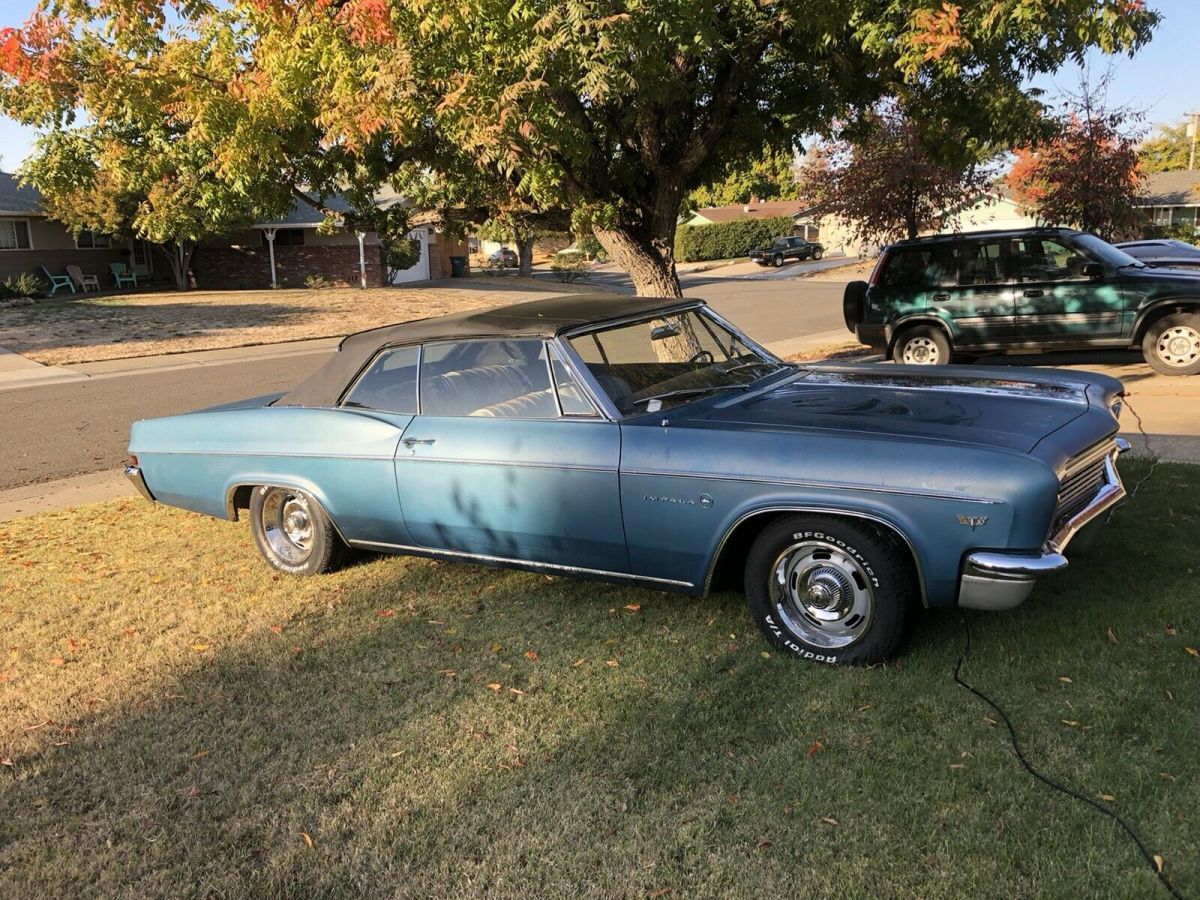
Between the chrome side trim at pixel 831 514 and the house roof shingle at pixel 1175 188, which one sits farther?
the house roof shingle at pixel 1175 188

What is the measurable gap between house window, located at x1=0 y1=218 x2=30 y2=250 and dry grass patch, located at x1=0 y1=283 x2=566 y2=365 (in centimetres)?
264

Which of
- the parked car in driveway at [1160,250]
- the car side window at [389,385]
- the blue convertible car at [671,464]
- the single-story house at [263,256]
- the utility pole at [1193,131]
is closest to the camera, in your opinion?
the blue convertible car at [671,464]

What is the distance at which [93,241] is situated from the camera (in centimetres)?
3444

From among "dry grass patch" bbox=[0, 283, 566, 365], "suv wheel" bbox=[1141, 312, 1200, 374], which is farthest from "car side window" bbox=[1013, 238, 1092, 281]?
"dry grass patch" bbox=[0, 283, 566, 365]

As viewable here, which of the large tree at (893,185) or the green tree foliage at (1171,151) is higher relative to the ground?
the green tree foliage at (1171,151)

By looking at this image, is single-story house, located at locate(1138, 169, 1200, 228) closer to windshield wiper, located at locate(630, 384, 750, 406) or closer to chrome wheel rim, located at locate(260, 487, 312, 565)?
windshield wiper, located at locate(630, 384, 750, 406)

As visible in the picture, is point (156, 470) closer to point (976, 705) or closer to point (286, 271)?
point (976, 705)

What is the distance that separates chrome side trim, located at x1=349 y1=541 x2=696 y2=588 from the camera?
4184mm

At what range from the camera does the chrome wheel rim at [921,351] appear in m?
11.4

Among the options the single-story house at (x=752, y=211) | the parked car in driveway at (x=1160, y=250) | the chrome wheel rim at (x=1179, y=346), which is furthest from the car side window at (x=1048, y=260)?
the single-story house at (x=752, y=211)

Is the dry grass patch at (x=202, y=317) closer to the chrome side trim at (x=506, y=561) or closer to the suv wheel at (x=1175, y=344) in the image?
the chrome side trim at (x=506, y=561)

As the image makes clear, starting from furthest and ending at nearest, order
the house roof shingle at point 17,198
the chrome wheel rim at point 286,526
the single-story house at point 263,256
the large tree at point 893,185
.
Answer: the single-story house at point 263,256 < the house roof shingle at point 17,198 < the large tree at point 893,185 < the chrome wheel rim at point 286,526

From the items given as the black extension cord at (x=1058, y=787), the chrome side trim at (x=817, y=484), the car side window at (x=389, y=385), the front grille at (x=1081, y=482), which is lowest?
the black extension cord at (x=1058, y=787)

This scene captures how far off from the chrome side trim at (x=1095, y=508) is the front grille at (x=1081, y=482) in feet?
0.06
